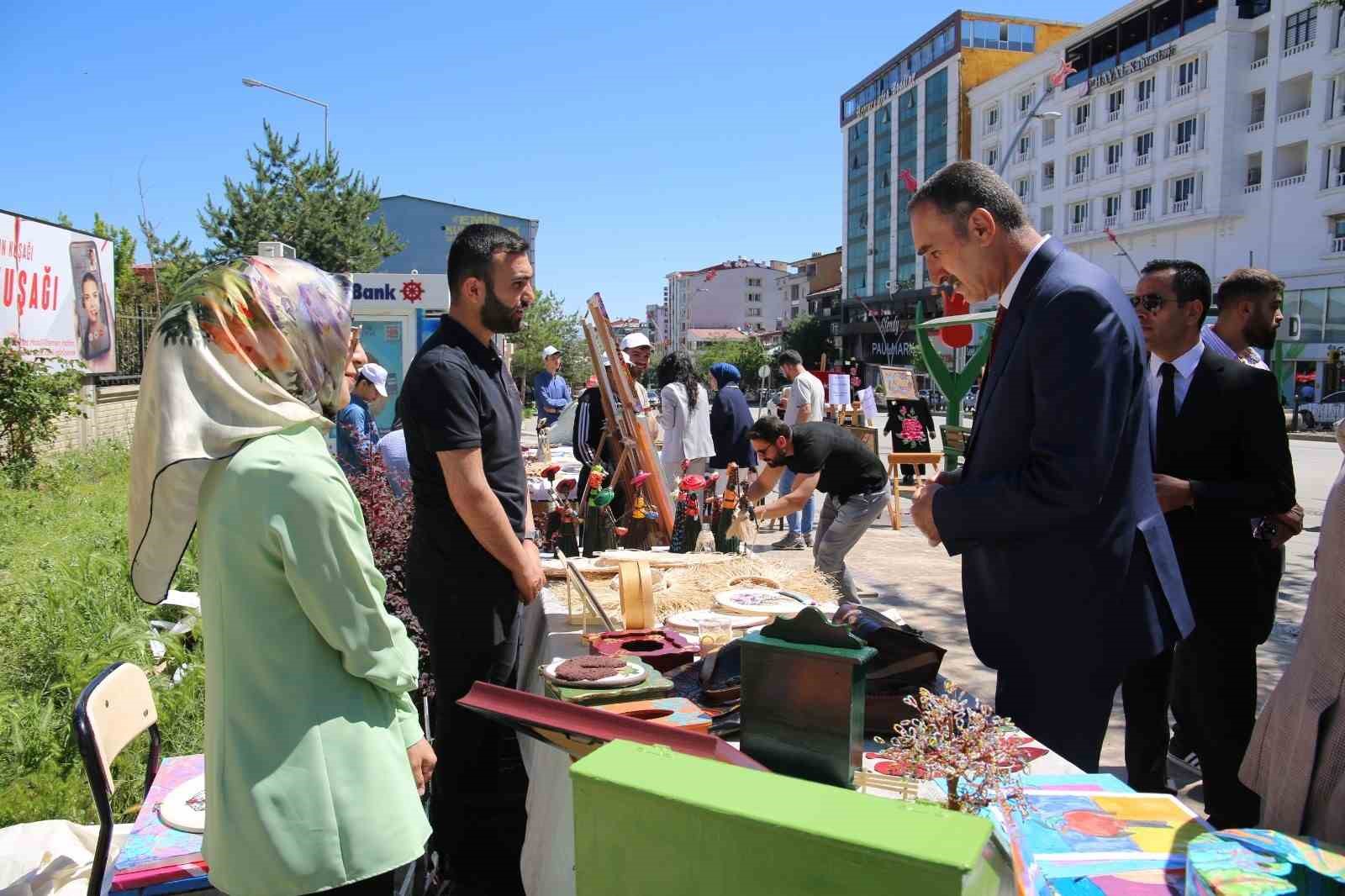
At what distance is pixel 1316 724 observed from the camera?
170 centimetres

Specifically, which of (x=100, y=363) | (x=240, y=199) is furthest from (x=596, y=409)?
(x=240, y=199)

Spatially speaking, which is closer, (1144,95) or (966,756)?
(966,756)

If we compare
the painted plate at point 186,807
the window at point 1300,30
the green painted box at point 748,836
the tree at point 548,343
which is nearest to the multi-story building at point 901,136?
the window at point 1300,30

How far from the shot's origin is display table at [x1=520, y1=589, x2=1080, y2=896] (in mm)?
2199

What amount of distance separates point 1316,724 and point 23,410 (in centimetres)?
1132

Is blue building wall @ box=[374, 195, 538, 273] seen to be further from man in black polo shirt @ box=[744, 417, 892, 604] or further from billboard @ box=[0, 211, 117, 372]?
man in black polo shirt @ box=[744, 417, 892, 604]

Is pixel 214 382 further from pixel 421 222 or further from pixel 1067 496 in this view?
pixel 421 222

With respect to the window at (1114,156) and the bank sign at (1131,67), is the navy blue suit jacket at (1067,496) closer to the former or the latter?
the bank sign at (1131,67)

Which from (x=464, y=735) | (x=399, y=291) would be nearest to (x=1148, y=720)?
(x=464, y=735)

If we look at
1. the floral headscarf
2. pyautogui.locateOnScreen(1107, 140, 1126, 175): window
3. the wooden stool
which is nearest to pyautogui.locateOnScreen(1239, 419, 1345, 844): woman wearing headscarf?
the floral headscarf

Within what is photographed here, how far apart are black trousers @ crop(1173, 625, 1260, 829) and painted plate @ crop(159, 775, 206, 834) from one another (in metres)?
3.01

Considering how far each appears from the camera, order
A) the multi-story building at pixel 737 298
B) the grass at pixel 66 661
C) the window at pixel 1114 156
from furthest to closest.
Answer: the multi-story building at pixel 737 298
the window at pixel 1114 156
the grass at pixel 66 661

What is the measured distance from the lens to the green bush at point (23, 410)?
31.3ft

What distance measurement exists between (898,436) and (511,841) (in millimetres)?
9334
